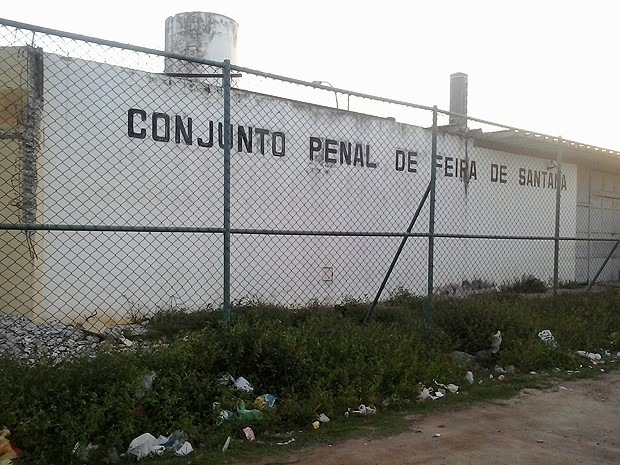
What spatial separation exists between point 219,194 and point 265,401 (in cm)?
393

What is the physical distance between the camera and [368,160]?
9.35m

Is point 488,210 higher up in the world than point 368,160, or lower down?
lower down

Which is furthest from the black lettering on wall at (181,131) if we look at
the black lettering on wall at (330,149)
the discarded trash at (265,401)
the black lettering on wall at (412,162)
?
the black lettering on wall at (412,162)

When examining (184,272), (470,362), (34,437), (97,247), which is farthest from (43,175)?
(470,362)

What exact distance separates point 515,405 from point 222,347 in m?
2.50

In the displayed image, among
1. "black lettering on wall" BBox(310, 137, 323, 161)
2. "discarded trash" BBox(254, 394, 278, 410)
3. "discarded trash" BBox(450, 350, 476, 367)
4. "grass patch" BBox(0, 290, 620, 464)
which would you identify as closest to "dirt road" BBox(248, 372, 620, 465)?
"grass patch" BBox(0, 290, 620, 464)

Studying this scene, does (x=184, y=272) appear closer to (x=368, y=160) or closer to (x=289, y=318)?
(x=289, y=318)

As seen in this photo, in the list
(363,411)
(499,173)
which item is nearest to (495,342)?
(363,411)

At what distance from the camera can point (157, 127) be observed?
7.08 metres

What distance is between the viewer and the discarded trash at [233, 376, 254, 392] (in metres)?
4.30

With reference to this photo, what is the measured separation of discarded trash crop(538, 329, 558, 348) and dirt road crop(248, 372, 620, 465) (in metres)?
1.25

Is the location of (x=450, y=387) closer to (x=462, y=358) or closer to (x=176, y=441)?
(x=462, y=358)

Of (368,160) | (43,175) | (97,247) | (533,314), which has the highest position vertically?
(368,160)

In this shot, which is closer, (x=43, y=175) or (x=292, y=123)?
(x=43, y=175)
